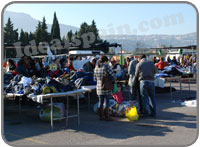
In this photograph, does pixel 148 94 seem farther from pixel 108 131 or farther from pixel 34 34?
pixel 34 34

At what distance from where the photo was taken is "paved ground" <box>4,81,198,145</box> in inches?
225

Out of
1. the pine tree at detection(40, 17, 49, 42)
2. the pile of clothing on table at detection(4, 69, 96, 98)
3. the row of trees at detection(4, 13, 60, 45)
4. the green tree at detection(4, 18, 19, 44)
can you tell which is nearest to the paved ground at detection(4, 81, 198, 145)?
the pile of clothing on table at detection(4, 69, 96, 98)

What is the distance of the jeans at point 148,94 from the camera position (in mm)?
7938

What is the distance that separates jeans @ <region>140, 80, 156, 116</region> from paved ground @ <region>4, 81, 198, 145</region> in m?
0.35

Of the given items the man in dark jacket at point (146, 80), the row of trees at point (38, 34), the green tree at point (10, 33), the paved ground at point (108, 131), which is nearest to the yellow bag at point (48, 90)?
the paved ground at point (108, 131)

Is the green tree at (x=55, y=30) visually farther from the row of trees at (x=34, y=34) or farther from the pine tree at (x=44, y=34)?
the pine tree at (x=44, y=34)

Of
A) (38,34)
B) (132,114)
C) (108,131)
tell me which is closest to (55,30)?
(38,34)

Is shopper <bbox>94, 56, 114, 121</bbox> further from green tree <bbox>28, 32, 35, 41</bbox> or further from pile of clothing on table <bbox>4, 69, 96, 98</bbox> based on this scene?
green tree <bbox>28, 32, 35, 41</bbox>

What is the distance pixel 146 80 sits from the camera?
313 inches

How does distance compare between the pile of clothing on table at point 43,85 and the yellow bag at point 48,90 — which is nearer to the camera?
the yellow bag at point 48,90

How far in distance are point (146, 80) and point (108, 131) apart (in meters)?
2.17

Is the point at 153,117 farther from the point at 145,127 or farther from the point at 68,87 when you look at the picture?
the point at 68,87

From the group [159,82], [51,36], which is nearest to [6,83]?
[159,82]

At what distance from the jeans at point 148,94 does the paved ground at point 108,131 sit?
0.35 meters
